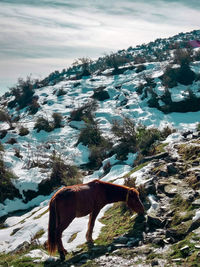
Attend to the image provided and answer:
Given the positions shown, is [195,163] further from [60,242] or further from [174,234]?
[60,242]

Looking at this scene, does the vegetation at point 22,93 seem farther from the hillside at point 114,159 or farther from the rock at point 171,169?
the rock at point 171,169

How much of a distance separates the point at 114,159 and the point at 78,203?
12.4 metres

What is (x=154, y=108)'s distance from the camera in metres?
33.2

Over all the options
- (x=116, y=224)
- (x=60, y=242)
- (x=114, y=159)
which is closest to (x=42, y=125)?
(x=114, y=159)

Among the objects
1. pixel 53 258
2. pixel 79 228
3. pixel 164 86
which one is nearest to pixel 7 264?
pixel 53 258

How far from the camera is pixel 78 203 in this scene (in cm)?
777

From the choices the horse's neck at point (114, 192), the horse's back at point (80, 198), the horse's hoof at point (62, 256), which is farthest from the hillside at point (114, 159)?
the horse's back at point (80, 198)

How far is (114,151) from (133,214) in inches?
500

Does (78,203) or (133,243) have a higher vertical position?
(78,203)

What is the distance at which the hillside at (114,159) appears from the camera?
6871 mm

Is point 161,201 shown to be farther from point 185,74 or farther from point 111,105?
point 185,74

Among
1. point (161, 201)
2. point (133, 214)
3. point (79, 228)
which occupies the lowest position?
point (79, 228)

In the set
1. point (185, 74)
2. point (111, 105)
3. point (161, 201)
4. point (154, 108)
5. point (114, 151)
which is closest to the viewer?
point (161, 201)

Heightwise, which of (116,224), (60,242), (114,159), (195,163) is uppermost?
(195,163)
